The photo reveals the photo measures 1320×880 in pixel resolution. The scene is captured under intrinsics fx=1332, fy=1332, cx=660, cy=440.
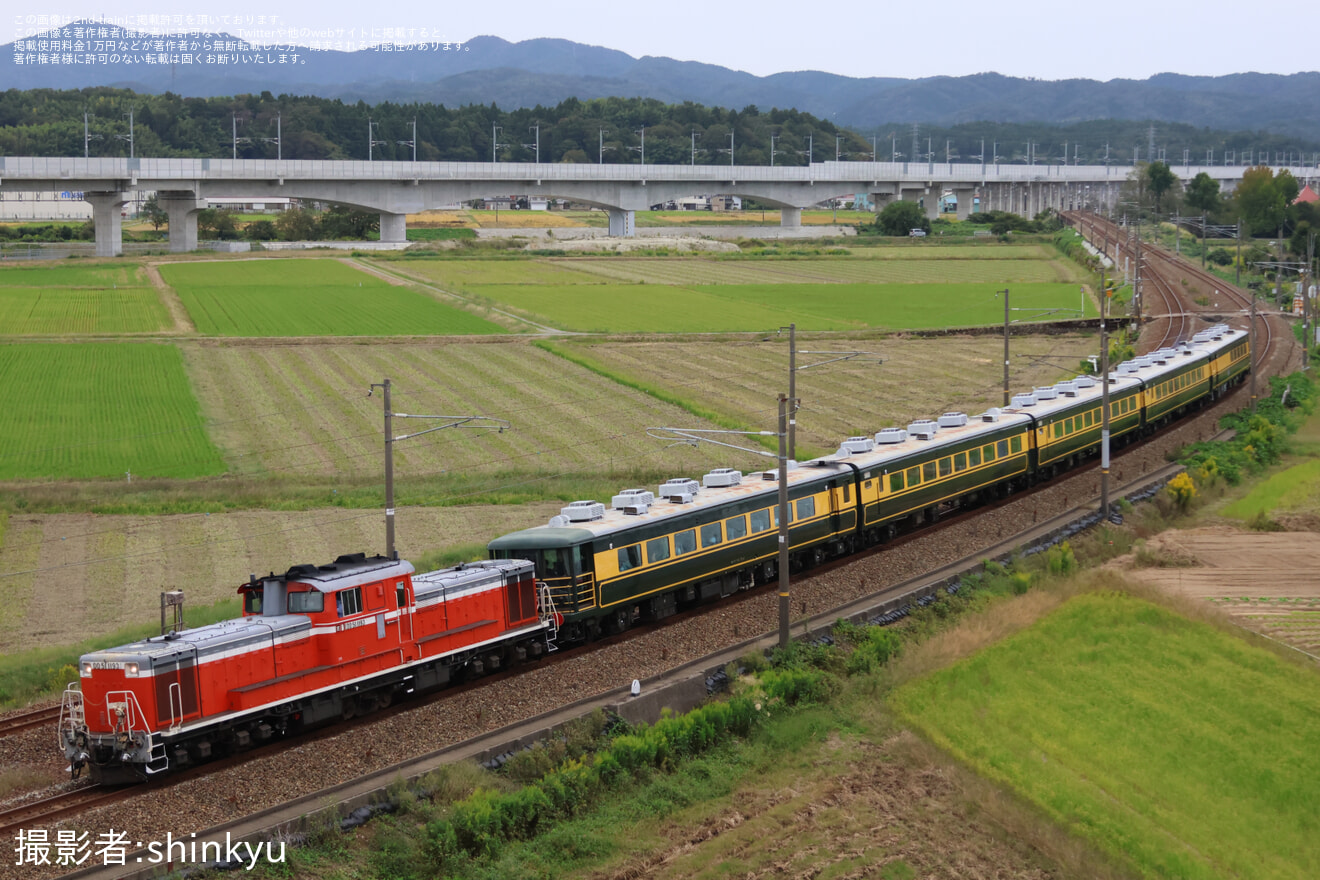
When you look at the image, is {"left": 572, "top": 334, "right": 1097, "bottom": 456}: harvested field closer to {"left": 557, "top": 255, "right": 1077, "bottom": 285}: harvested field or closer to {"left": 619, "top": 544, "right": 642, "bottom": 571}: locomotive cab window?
{"left": 619, "top": 544, "right": 642, "bottom": 571}: locomotive cab window

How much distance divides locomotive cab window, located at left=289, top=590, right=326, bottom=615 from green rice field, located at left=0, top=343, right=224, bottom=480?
2602cm

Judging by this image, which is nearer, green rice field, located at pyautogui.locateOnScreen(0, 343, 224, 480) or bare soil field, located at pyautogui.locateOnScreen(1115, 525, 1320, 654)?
bare soil field, located at pyautogui.locateOnScreen(1115, 525, 1320, 654)

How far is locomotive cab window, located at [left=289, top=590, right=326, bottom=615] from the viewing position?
24.0 m

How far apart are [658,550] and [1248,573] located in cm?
1790

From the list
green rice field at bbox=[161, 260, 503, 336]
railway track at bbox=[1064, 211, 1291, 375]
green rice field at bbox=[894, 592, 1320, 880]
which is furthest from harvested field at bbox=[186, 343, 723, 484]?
railway track at bbox=[1064, 211, 1291, 375]

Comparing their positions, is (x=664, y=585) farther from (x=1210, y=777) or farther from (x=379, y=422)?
(x=379, y=422)

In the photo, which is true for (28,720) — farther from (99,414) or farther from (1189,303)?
(1189,303)

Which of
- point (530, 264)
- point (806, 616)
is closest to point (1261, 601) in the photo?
point (806, 616)

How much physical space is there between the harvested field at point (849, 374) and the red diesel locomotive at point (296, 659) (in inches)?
1029

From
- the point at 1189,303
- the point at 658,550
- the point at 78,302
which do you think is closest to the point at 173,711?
the point at 658,550

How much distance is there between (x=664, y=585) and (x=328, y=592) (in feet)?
31.2

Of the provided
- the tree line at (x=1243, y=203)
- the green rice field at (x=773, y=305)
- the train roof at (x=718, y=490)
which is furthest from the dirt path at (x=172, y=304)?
the tree line at (x=1243, y=203)

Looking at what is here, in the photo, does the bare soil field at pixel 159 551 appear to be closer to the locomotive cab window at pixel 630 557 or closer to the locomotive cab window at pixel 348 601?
the locomotive cab window at pixel 630 557

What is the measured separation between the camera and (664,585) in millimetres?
31266
